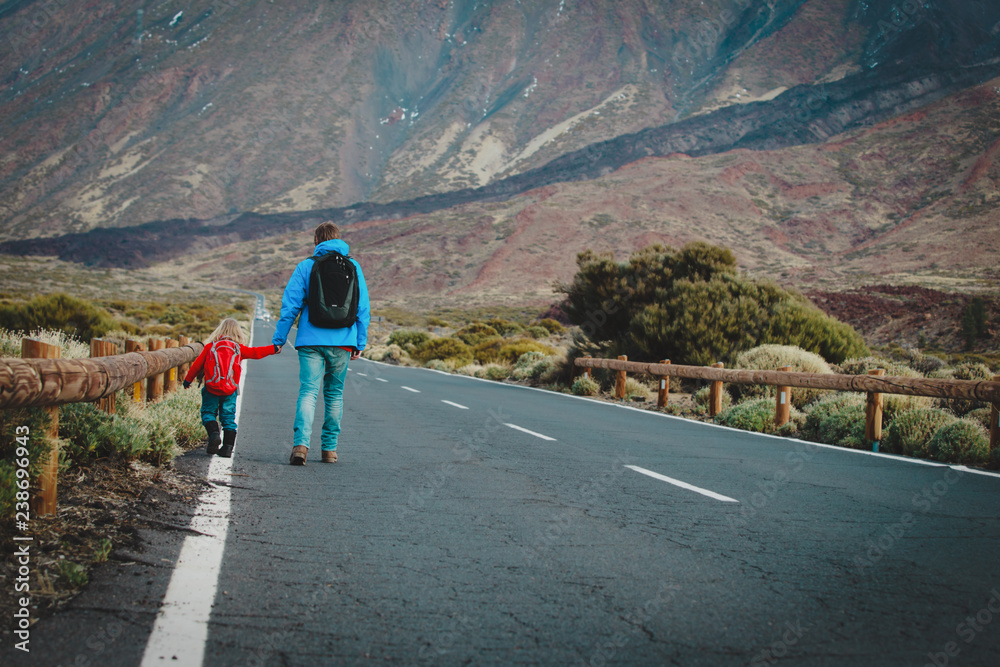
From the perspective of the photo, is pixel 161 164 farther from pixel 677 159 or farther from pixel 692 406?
pixel 692 406

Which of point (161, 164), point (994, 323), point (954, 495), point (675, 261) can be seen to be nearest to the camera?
point (954, 495)

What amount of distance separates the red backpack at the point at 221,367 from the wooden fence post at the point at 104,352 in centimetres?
83

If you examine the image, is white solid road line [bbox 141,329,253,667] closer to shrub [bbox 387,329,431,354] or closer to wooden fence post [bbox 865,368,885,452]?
wooden fence post [bbox 865,368,885,452]

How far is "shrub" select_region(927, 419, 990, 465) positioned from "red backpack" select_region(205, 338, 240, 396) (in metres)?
7.93

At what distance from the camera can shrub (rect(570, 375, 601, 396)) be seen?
60.3 feet

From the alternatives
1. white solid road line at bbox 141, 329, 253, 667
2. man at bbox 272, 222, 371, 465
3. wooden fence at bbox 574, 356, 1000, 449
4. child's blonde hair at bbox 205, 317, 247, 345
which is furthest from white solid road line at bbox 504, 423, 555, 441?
white solid road line at bbox 141, 329, 253, 667

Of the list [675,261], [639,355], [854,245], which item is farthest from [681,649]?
[854,245]

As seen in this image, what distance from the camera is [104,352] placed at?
22.8 ft

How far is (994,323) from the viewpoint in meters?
32.6

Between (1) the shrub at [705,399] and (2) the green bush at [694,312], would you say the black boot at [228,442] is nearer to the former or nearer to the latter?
(1) the shrub at [705,399]

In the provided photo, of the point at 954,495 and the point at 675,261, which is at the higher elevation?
→ the point at 675,261

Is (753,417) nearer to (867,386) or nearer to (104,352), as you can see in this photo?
(867,386)

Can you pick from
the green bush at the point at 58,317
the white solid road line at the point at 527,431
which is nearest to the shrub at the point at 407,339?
the green bush at the point at 58,317

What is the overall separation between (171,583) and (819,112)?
165m
